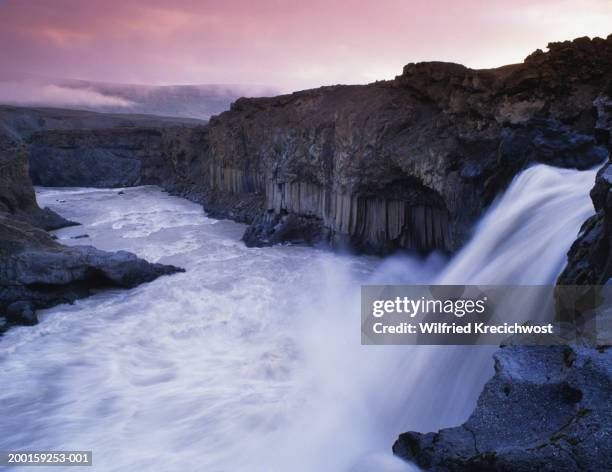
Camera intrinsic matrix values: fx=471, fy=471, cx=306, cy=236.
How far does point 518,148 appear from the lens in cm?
1134

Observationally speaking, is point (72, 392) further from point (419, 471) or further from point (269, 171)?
point (269, 171)

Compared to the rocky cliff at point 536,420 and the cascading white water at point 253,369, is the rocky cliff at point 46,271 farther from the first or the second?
the rocky cliff at point 536,420

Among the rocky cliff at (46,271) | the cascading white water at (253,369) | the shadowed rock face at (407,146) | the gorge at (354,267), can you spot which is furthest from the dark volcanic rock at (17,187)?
the cascading white water at (253,369)

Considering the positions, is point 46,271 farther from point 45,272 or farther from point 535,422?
point 535,422

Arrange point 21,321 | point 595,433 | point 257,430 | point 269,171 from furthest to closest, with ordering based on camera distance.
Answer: point 269,171 < point 21,321 < point 257,430 < point 595,433

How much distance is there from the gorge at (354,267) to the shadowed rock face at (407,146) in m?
0.07

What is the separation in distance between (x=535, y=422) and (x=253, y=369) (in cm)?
598

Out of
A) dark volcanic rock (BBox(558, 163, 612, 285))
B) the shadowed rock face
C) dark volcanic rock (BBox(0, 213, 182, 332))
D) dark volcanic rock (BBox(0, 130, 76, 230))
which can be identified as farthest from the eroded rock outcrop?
dark volcanic rock (BBox(0, 130, 76, 230))

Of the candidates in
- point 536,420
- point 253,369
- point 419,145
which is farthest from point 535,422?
point 419,145

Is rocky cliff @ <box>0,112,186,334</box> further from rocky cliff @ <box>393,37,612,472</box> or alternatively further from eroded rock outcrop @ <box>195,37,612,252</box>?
rocky cliff @ <box>393,37,612,472</box>

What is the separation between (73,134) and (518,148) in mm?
40476

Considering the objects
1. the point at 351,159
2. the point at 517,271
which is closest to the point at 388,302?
the point at 517,271

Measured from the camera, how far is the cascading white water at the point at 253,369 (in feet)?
21.4

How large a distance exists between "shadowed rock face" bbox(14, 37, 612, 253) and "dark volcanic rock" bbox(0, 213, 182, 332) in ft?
21.7
